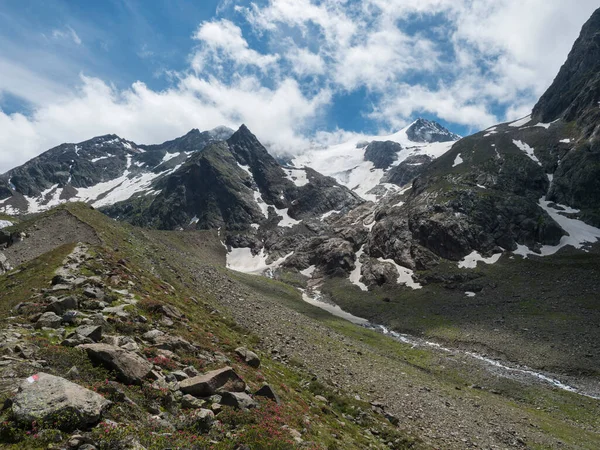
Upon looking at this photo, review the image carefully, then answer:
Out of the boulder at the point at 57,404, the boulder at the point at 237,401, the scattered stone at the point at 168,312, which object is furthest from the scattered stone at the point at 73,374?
the scattered stone at the point at 168,312

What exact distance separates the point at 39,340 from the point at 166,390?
5.71 m

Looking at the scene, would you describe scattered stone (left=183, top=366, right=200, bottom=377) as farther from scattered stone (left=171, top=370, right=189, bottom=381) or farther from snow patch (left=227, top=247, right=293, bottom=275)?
snow patch (left=227, top=247, right=293, bottom=275)

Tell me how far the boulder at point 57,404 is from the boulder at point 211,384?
3472 millimetres

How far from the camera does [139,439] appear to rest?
892 centimetres

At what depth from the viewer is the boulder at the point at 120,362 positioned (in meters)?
11.9

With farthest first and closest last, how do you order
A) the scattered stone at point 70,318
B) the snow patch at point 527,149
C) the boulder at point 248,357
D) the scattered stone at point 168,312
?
the snow patch at point 527,149
the scattered stone at point 168,312
the boulder at point 248,357
the scattered stone at point 70,318

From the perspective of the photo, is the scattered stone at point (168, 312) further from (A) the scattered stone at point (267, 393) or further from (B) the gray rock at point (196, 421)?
(B) the gray rock at point (196, 421)

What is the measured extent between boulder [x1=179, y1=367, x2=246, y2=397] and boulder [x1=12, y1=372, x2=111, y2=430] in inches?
137

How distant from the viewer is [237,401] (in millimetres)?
12906

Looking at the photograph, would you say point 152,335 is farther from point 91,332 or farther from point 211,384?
point 211,384

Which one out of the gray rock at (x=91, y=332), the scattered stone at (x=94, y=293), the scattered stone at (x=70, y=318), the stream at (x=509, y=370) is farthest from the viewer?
the stream at (x=509, y=370)

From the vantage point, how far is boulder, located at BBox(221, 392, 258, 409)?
506 inches

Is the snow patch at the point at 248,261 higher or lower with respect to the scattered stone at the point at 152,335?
higher

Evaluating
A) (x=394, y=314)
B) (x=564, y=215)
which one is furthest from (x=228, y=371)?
(x=564, y=215)
